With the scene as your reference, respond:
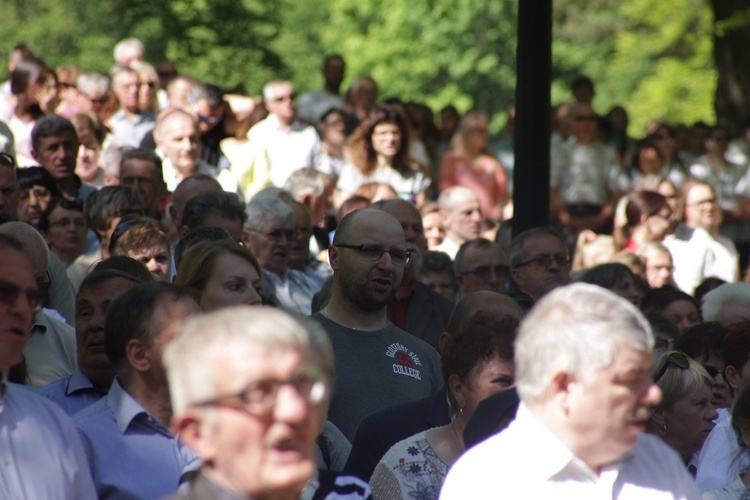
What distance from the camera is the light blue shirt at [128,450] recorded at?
14.1ft

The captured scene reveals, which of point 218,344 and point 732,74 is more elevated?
point 218,344

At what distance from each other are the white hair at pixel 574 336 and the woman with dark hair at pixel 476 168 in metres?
9.93

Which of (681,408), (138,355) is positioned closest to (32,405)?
(138,355)

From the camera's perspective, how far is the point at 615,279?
347 inches

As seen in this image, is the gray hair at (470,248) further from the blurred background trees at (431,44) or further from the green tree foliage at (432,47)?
the green tree foliage at (432,47)

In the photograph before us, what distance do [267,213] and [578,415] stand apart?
535 cm

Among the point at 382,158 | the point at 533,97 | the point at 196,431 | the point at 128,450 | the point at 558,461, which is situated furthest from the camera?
the point at 382,158

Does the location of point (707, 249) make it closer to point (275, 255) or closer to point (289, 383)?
point (275, 255)

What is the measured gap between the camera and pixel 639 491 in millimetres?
3479

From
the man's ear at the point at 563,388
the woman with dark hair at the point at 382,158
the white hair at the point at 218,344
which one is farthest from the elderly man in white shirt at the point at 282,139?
the white hair at the point at 218,344

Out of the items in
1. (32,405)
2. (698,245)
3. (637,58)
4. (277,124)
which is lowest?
(637,58)

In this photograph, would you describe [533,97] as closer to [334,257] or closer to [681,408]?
[334,257]

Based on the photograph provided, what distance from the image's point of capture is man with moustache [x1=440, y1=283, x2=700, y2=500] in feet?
10.8

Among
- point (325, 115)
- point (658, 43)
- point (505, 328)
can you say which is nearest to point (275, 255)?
point (505, 328)
